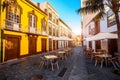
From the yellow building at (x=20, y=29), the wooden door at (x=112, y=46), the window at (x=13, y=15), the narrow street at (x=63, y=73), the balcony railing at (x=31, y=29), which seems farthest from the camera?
the balcony railing at (x=31, y=29)

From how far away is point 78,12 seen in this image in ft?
31.0

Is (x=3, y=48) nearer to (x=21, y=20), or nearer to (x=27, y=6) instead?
(x=21, y=20)

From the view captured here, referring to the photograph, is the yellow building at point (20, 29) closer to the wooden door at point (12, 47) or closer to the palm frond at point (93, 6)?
the wooden door at point (12, 47)

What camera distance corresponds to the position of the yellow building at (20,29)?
38.4 ft

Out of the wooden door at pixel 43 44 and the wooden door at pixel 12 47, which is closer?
the wooden door at pixel 12 47

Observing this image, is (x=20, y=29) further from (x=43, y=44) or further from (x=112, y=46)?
(x=112, y=46)

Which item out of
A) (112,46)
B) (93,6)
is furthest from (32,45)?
(93,6)

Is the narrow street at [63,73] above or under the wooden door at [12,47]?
under

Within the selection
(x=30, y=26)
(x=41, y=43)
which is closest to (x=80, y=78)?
(x=30, y=26)

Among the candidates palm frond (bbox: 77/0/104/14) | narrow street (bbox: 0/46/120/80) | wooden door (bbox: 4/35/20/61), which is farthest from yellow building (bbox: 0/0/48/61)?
palm frond (bbox: 77/0/104/14)

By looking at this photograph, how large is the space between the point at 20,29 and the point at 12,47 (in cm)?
248

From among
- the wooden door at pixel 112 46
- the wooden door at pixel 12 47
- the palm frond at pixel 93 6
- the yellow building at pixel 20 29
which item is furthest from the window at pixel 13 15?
the wooden door at pixel 112 46

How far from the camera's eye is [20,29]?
14047 mm

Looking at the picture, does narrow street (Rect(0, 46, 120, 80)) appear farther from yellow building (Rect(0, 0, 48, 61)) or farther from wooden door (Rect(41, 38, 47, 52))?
wooden door (Rect(41, 38, 47, 52))
